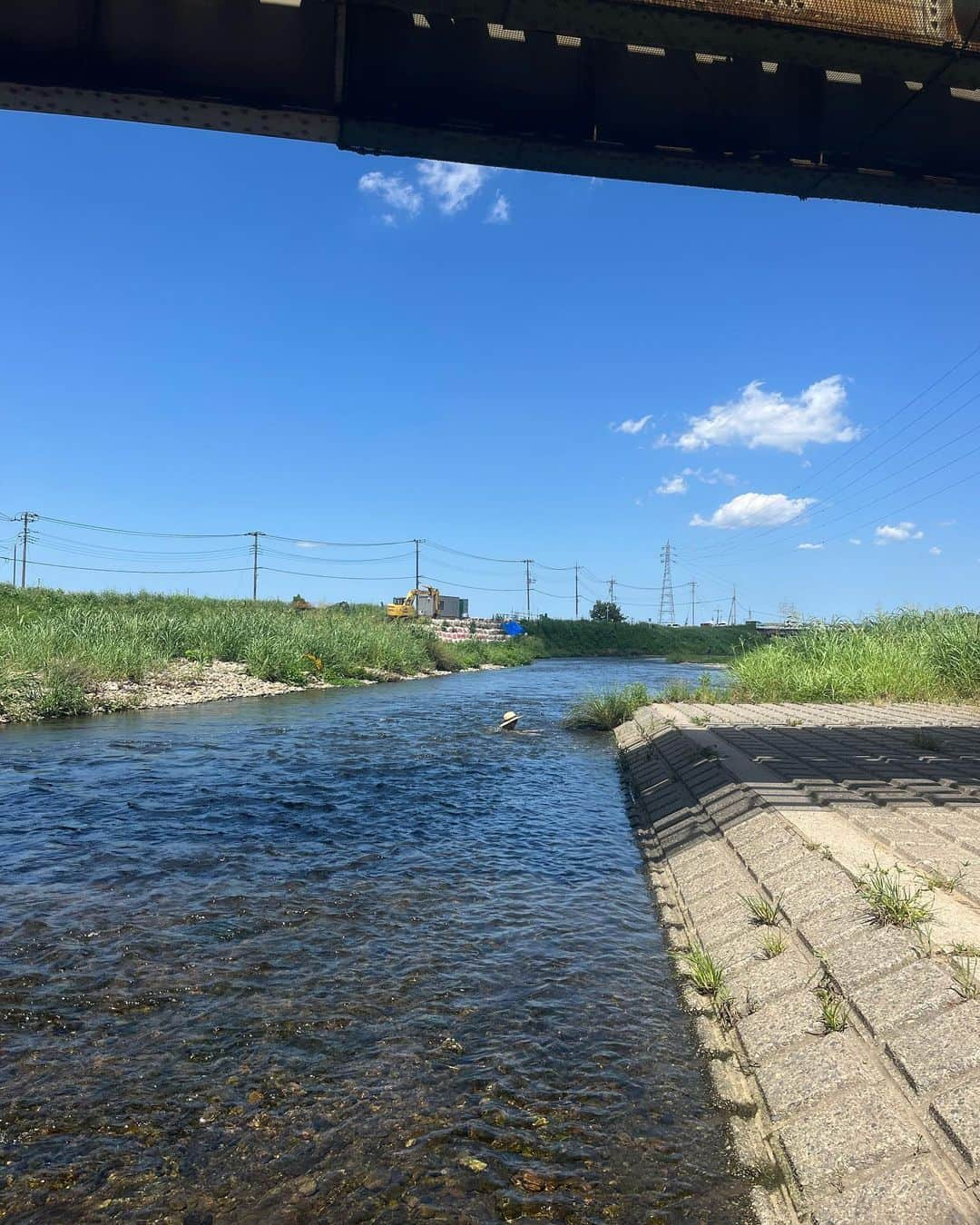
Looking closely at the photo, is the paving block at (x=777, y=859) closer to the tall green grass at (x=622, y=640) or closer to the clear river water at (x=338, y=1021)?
the clear river water at (x=338, y=1021)

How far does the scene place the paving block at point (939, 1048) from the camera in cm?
365

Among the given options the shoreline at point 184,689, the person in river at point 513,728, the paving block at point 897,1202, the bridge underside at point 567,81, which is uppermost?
the bridge underside at point 567,81

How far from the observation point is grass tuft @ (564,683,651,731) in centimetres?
2080

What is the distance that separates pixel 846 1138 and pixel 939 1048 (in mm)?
632

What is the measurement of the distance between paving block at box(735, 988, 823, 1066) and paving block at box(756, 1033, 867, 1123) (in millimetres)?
83

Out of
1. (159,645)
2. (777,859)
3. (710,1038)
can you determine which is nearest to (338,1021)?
(710,1038)

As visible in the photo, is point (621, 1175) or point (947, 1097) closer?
point (947, 1097)

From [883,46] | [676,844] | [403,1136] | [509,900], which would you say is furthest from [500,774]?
[883,46]

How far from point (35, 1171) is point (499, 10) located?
336 inches

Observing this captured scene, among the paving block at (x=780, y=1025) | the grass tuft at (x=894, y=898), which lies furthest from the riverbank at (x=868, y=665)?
the paving block at (x=780, y=1025)

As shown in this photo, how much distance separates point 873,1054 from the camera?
4043 millimetres

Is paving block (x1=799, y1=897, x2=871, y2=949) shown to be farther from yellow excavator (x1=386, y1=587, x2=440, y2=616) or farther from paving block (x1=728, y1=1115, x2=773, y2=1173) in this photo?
yellow excavator (x1=386, y1=587, x2=440, y2=616)

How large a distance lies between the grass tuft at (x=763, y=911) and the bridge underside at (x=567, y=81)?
7.35 metres

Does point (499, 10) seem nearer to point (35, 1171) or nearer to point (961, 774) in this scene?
point (35, 1171)
